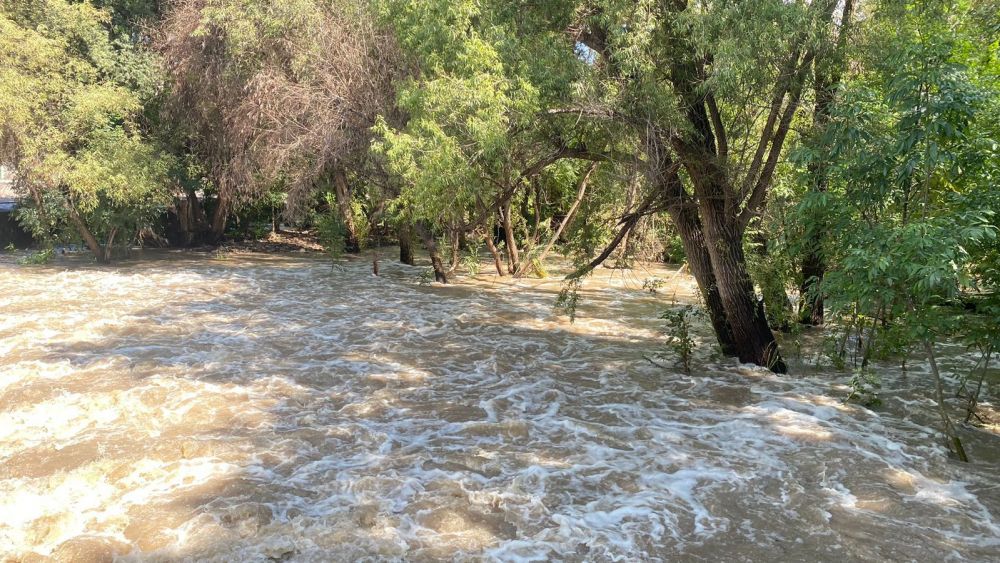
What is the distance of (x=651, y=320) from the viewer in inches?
508

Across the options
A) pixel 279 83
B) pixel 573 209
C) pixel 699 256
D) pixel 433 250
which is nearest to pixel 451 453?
pixel 699 256

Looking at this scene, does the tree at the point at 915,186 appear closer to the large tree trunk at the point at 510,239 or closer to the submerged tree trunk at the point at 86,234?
the large tree trunk at the point at 510,239

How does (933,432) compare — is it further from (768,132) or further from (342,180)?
(342,180)

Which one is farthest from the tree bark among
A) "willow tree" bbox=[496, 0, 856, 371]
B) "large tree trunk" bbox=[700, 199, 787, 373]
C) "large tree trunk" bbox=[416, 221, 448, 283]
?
"large tree trunk" bbox=[700, 199, 787, 373]

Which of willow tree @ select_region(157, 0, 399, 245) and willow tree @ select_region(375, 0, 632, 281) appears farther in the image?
willow tree @ select_region(157, 0, 399, 245)

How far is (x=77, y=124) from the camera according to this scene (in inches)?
667

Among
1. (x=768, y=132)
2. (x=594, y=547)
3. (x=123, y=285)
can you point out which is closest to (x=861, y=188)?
(x=768, y=132)

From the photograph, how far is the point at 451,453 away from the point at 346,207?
15284 millimetres

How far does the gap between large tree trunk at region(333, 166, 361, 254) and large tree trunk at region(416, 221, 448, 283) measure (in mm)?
3181

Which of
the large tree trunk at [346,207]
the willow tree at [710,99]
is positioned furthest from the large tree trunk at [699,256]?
the large tree trunk at [346,207]

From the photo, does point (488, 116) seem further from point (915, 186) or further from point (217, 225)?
point (217, 225)

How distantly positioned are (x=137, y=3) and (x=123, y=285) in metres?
9.25

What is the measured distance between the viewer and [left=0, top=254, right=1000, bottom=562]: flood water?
511 centimetres

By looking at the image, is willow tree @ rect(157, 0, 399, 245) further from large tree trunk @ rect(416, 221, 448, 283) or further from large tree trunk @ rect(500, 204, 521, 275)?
large tree trunk @ rect(500, 204, 521, 275)
